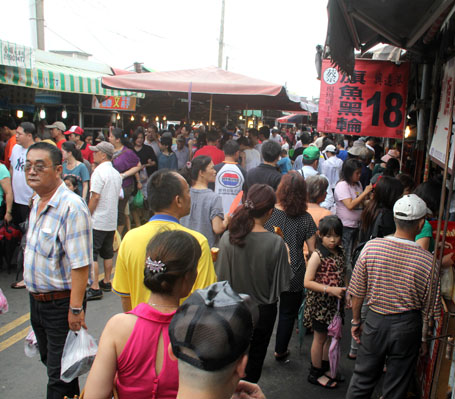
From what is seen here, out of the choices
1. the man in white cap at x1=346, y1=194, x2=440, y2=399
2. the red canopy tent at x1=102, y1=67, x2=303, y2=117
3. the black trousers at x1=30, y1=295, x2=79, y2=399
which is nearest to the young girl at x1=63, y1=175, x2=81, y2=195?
the black trousers at x1=30, y1=295, x2=79, y2=399

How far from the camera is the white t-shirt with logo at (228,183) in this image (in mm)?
5738

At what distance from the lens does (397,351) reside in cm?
299

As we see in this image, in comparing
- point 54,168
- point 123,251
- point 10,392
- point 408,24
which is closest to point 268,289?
point 123,251

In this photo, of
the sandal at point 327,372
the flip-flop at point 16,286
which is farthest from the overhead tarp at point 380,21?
the flip-flop at point 16,286

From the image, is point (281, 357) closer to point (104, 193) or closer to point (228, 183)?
point (228, 183)

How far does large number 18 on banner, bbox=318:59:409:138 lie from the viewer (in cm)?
577

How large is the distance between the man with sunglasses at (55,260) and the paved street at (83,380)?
0.90m

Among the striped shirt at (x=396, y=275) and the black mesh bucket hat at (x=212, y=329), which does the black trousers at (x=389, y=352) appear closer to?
the striped shirt at (x=396, y=275)

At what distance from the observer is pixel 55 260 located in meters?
2.94

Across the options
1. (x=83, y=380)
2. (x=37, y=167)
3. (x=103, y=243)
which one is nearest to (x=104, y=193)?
(x=103, y=243)

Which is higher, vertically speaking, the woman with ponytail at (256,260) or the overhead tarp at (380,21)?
the overhead tarp at (380,21)

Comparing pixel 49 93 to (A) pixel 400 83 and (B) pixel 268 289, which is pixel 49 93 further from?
(B) pixel 268 289

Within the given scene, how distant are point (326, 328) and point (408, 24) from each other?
10.1 ft

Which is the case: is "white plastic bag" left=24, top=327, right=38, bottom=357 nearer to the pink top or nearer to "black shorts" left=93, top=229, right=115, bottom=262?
the pink top
